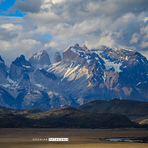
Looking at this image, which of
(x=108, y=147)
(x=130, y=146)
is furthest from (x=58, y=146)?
(x=130, y=146)

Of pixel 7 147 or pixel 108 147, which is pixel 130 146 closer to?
pixel 108 147

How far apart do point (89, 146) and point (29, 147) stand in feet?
98.7

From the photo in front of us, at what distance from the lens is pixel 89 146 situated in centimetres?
16600

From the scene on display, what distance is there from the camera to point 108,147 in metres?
163

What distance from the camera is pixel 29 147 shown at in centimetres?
15912

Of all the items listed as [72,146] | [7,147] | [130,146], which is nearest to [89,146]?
[72,146]

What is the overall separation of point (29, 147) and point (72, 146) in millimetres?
21551

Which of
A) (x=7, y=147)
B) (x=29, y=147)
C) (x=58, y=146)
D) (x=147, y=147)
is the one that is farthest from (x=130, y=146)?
(x=7, y=147)

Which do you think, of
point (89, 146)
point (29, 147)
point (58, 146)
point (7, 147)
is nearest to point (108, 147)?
point (89, 146)

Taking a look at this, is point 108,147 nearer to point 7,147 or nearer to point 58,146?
point 58,146

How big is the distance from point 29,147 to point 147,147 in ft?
191

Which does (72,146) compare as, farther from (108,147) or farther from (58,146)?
(108,147)

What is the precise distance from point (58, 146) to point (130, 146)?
121 feet

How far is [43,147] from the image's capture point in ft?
523
